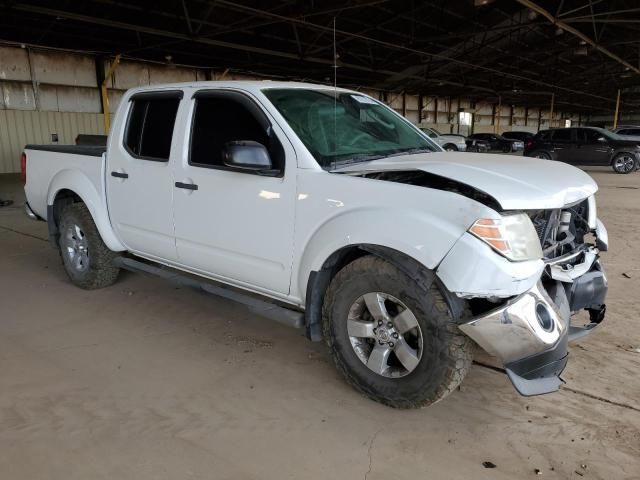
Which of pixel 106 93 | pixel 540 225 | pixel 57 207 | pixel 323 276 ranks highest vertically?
pixel 106 93

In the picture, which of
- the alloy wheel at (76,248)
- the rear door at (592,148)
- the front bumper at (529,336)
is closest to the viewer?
the front bumper at (529,336)

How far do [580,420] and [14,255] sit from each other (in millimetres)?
6623

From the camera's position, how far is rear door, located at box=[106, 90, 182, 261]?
3.78 m

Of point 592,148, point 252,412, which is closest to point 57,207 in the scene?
point 252,412

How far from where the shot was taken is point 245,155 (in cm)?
293

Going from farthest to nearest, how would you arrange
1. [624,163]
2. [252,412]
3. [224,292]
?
[624,163]
[224,292]
[252,412]

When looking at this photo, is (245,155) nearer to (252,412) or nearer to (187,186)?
(187,186)

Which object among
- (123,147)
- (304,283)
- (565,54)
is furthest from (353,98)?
(565,54)

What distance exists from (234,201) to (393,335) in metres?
1.36

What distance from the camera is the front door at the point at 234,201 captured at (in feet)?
10.1

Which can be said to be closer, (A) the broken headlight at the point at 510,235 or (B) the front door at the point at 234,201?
(A) the broken headlight at the point at 510,235

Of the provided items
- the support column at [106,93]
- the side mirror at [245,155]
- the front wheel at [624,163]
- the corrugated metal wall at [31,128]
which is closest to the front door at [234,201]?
the side mirror at [245,155]

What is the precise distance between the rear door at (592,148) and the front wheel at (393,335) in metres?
18.6

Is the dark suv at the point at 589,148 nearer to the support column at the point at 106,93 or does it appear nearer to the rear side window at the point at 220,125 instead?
the support column at the point at 106,93
